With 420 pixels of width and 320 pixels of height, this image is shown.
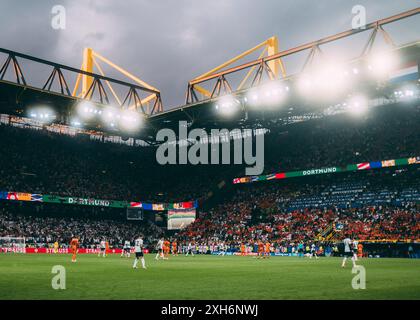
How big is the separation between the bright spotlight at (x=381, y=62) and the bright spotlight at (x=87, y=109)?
2751 centimetres

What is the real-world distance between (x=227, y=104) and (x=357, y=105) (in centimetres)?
1450

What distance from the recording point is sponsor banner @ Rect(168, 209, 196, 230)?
6775 centimetres

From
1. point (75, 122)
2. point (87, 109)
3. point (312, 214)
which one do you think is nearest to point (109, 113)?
point (87, 109)

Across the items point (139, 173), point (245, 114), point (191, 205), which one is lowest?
point (191, 205)

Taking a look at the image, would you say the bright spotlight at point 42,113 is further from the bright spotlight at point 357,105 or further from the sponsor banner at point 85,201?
the bright spotlight at point 357,105

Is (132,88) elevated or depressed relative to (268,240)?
elevated

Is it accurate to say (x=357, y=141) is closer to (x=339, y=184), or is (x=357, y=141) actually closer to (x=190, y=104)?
(x=339, y=184)

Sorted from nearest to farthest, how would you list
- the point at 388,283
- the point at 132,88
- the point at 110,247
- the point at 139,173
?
the point at 388,283, the point at 132,88, the point at 110,247, the point at 139,173

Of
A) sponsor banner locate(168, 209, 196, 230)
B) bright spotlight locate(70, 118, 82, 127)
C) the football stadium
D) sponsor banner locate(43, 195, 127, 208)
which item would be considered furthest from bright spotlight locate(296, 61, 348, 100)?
sponsor banner locate(43, 195, 127, 208)
